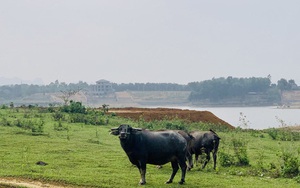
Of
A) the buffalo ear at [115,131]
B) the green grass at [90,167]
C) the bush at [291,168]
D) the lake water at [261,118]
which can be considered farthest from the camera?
the lake water at [261,118]

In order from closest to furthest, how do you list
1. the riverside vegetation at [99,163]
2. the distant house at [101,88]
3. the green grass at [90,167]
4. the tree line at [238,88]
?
1. the green grass at [90,167]
2. the riverside vegetation at [99,163]
3. the distant house at [101,88]
4. the tree line at [238,88]

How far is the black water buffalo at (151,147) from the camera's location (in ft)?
46.2

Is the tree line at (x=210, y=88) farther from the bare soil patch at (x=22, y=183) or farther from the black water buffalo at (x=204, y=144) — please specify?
the bare soil patch at (x=22, y=183)

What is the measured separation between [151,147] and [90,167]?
12.3 feet

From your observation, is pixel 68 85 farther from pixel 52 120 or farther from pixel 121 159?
pixel 121 159

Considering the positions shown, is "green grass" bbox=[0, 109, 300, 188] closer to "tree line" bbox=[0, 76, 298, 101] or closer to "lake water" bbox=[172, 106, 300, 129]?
"lake water" bbox=[172, 106, 300, 129]

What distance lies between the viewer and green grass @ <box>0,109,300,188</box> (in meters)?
14.6

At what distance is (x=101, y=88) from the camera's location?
443 feet

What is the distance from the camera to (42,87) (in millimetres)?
140125

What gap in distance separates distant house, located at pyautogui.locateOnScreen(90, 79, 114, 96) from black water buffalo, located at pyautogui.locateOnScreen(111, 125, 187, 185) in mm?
117435

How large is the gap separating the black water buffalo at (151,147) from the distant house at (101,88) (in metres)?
117

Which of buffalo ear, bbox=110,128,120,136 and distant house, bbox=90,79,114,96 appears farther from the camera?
distant house, bbox=90,79,114,96

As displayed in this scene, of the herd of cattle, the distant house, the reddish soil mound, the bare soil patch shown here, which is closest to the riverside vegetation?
the bare soil patch

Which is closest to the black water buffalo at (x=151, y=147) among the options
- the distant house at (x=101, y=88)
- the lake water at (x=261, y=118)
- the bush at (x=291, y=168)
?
the bush at (x=291, y=168)
